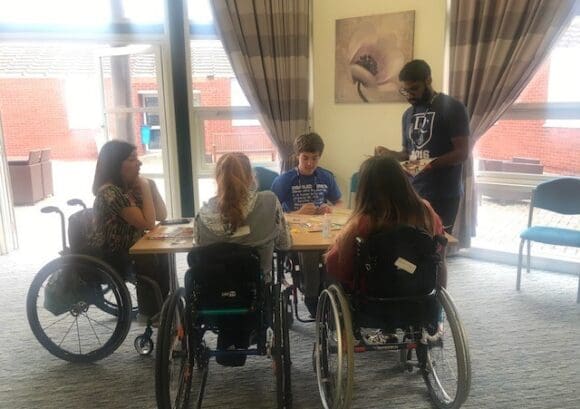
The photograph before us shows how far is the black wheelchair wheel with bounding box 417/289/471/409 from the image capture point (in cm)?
157

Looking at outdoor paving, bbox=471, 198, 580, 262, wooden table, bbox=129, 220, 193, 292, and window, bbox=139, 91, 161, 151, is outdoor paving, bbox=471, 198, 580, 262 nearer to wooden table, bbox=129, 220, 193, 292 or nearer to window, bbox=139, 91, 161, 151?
wooden table, bbox=129, 220, 193, 292

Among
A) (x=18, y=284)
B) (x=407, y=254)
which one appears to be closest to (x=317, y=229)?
(x=407, y=254)

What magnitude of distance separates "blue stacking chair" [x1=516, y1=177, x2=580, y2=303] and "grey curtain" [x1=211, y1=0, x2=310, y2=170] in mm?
1805

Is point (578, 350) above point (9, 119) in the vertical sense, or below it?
below

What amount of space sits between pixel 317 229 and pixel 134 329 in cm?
116

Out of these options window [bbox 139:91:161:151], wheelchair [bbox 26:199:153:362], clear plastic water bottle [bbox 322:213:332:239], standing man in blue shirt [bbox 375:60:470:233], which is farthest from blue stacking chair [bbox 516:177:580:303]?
window [bbox 139:91:161:151]

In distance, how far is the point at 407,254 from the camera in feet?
5.02

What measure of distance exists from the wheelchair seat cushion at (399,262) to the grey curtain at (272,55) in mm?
2419

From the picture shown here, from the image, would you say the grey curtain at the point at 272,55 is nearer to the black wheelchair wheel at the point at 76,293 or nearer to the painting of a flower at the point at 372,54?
the painting of a flower at the point at 372,54

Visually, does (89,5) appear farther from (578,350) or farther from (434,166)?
(578,350)

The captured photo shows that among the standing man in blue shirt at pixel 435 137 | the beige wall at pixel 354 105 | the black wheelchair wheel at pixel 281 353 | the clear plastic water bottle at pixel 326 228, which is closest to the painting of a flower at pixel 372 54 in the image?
the beige wall at pixel 354 105

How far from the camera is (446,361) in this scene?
7.07 ft

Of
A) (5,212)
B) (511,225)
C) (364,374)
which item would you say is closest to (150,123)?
(5,212)

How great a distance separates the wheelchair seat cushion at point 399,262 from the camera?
1.52 m
